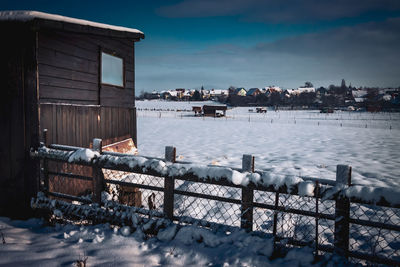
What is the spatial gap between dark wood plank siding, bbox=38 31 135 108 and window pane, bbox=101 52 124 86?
218mm

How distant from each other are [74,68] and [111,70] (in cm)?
183

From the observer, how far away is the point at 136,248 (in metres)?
3.37

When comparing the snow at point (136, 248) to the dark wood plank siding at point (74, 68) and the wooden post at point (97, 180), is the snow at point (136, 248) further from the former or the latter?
the dark wood plank siding at point (74, 68)

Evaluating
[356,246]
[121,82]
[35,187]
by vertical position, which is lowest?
[356,246]

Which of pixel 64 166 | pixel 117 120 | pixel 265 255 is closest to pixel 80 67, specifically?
pixel 117 120

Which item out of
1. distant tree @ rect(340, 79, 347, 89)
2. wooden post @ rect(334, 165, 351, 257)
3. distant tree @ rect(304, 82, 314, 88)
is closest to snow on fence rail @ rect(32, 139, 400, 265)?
wooden post @ rect(334, 165, 351, 257)

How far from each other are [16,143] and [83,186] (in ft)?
8.05

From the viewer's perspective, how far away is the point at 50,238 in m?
3.63

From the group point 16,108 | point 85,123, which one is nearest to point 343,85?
point 85,123

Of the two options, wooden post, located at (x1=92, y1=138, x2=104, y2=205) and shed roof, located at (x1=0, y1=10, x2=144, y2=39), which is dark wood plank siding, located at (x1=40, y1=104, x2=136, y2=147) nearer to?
shed roof, located at (x1=0, y1=10, x2=144, y2=39)

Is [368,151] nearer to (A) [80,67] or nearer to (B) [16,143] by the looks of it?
(A) [80,67]

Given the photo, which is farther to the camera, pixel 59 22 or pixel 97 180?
pixel 59 22

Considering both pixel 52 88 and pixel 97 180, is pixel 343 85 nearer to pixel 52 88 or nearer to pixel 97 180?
pixel 52 88

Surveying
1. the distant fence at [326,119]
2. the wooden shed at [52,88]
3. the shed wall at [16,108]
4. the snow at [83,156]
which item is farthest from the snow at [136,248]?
the distant fence at [326,119]
